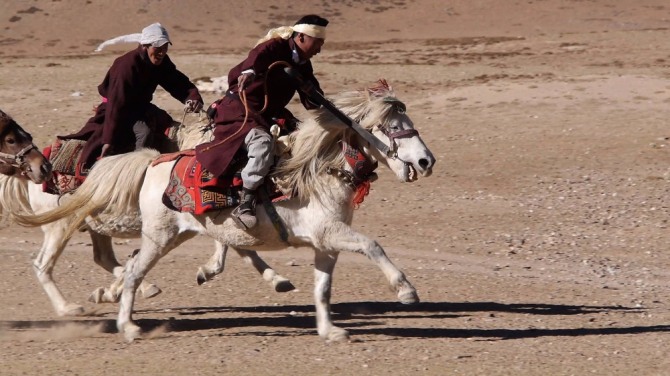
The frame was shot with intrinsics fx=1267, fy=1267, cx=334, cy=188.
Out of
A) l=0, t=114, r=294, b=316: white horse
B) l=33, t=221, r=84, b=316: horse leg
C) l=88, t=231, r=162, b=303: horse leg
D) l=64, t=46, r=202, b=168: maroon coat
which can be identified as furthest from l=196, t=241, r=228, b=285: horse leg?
l=64, t=46, r=202, b=168: maroon coat

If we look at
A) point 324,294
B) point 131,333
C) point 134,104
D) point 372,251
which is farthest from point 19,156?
point 372,251

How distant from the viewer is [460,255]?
36.0 feet

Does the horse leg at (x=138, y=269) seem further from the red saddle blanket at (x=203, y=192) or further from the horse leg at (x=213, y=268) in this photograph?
the horse leg at (x=213, y=268)

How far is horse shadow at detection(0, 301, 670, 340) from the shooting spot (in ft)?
26.3

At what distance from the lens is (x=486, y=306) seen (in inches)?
356

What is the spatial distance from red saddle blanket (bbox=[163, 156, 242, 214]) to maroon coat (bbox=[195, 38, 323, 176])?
0.07m

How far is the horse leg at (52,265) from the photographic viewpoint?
337 inches

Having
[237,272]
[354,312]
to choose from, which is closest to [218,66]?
[237,272]

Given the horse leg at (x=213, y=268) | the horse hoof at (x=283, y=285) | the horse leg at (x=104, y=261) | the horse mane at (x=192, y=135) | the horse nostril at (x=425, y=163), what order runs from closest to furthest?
the horse nostril at (x=425, y=163) < the horse mane at (x=192, y=135) < the horse hoof at (x=283, y=285) < the horse leg at (x=104, y=261) < the horse leg at (x=213, y=268)

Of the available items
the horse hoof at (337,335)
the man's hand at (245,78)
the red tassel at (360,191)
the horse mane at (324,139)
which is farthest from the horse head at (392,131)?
the horse hoof at (337,335)

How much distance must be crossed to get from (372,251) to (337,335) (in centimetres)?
66

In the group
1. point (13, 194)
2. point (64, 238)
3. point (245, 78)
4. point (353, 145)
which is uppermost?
point (245, 78)

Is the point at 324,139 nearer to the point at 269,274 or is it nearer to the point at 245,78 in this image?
the point at 245,78

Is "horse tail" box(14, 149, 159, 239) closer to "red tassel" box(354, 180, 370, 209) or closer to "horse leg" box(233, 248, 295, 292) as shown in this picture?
"horse leg" box(233, 248, 295, 292)
